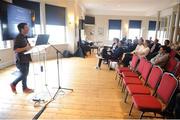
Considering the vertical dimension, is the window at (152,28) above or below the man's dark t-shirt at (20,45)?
above

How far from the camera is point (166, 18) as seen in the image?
31.8 feet

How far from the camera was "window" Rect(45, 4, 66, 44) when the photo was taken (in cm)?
783

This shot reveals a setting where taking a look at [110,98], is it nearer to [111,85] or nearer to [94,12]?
[111,85]

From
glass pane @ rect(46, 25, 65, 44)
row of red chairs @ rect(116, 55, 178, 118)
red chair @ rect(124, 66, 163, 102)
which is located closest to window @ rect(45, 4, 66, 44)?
glass pane @ rect(46, 25, 65, 44)

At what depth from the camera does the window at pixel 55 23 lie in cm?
783

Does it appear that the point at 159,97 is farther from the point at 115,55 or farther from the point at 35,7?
the point at 35,7

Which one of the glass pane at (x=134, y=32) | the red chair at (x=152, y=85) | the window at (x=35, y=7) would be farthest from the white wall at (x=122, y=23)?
the red chair at (x=152, y=85)

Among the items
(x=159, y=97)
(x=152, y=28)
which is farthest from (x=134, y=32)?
(x=159, y=97)

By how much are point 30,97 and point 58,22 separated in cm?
564

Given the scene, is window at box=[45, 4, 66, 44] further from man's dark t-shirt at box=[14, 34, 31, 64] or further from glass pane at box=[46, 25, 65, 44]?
man's dark t-shirt at box=[14, 34, 31, 64]

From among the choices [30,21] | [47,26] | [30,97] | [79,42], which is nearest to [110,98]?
[30,97]

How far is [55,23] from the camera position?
815 centimetres

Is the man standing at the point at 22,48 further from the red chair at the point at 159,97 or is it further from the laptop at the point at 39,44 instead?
the red chair at the point at 159,97

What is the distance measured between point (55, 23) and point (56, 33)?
532 mm
